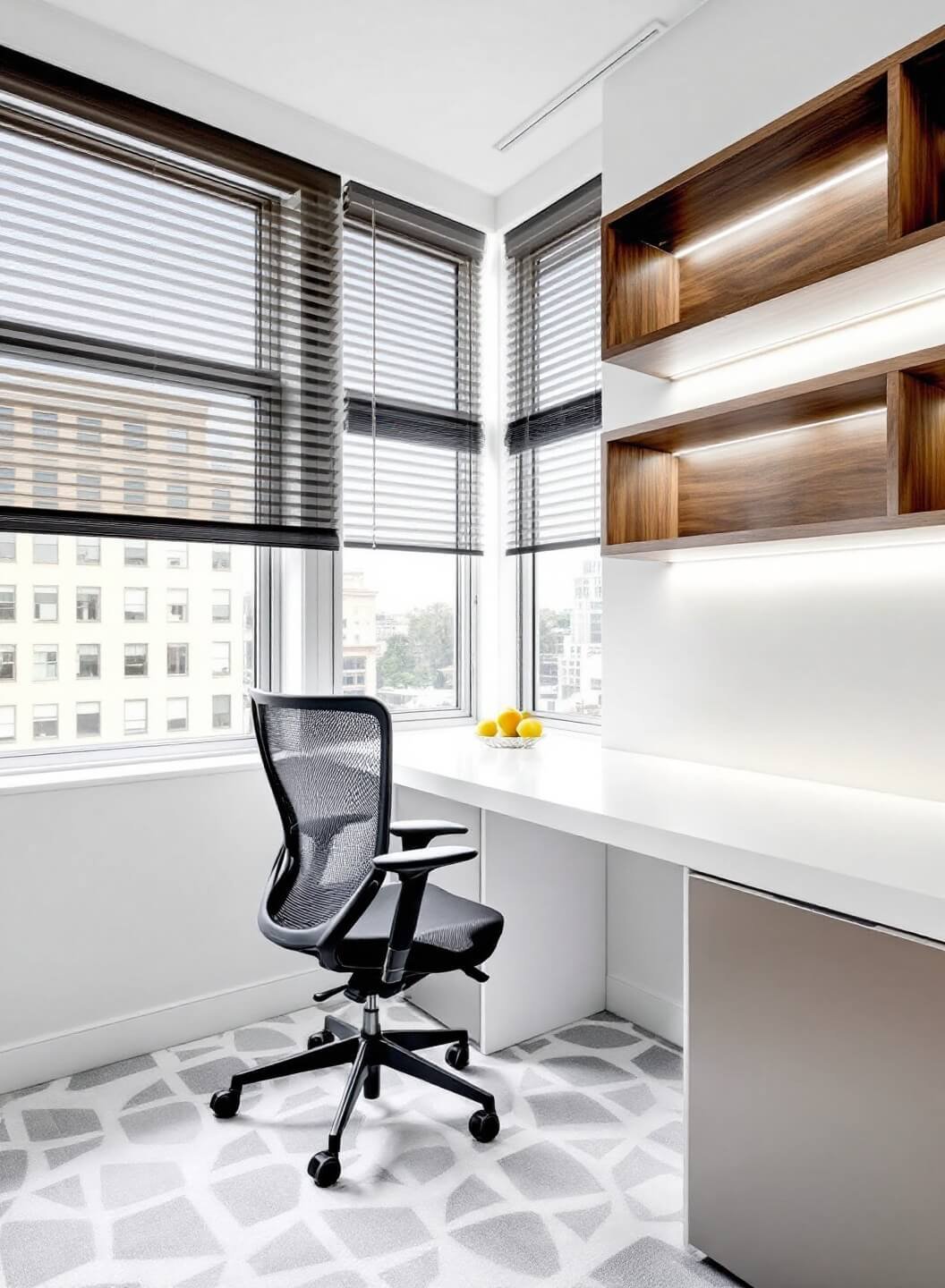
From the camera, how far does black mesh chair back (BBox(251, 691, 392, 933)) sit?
1864 millimetres

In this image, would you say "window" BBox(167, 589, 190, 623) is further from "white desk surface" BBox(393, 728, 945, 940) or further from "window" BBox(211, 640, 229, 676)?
"white desk surface" BBox(393, 728, 945, 940)

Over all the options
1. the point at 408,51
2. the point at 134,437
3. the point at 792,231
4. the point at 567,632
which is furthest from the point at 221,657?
the point at 792,231

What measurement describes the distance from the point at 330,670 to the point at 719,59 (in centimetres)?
208

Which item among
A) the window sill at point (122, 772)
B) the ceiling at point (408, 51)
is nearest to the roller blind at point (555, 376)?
the ceiling at point (408, 51)

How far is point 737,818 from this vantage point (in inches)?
65.8

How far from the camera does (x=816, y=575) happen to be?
2047 millimetres

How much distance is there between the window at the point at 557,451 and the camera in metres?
2.99

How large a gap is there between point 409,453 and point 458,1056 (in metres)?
2.03

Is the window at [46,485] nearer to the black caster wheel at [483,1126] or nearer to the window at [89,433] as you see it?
the window at [89,433]

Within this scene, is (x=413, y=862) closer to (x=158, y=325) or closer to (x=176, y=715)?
(x=176, y=715)

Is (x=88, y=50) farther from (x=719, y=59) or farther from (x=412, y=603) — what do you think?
(x=412, y=603)

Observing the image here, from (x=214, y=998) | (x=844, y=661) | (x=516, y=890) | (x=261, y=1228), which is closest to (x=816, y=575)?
(x=844, y=661)

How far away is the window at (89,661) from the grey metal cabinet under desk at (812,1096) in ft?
5.95

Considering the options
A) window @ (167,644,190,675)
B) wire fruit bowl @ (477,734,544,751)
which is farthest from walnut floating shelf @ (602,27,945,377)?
window @ (167,644,190,675)
